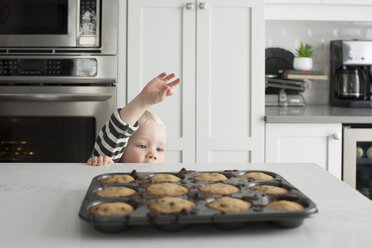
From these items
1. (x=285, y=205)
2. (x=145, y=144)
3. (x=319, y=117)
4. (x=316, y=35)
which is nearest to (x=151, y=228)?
(x=285, y=205)

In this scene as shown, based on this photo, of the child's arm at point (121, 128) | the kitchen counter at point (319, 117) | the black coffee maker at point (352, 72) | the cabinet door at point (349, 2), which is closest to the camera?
the child's arm at point (121, 128)

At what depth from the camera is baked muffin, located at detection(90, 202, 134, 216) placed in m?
0.67

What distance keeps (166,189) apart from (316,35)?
2.49 metres

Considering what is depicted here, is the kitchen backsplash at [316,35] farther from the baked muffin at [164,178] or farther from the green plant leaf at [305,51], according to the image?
the baked muffin at [164,178]

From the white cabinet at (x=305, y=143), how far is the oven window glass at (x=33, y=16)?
41.3 inches

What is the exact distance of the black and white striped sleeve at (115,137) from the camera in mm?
1523

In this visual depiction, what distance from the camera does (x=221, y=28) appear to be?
2373 mm

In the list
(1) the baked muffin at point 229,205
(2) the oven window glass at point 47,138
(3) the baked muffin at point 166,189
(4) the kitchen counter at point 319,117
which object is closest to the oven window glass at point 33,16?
(2) the oven window glass at point 47,138

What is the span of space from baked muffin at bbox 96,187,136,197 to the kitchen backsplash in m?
2.36

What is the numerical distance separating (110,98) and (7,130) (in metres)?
0.47

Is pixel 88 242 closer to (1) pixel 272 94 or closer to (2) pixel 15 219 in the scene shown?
(2) pixel 15 219

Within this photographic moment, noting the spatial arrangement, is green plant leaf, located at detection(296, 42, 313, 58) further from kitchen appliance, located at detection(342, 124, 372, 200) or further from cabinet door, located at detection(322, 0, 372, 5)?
kitchen appliance, located at detection(342, 124, 372, 200)

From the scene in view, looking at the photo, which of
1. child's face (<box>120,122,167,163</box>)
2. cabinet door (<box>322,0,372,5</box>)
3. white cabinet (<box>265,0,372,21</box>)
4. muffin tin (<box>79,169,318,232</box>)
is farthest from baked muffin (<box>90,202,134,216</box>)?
cabinet door (<box>322,0,372,5</box>)

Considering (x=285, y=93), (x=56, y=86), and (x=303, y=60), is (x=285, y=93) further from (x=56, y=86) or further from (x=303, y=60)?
(x=56, y=86)
